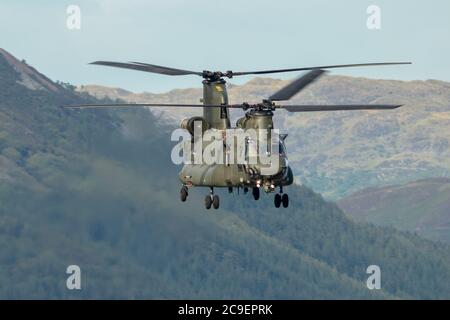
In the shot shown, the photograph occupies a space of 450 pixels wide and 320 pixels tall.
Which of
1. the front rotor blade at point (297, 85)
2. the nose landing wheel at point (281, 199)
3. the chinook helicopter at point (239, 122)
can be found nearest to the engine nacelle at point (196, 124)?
the chinook helicopter at point (239, 122)

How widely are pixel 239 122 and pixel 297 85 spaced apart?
4.99m

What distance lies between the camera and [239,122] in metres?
93.6

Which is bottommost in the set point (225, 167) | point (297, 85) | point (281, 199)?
point (281, 199)

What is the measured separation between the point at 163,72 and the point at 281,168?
11925 millimetres

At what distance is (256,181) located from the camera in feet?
289

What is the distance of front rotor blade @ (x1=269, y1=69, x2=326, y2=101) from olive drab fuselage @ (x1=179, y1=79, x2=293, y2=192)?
2528 mm

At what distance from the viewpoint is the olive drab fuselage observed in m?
88.1

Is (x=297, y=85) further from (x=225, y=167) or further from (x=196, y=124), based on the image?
(x=225, y=167)

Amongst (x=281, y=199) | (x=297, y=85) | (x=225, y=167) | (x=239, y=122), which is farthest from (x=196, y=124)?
(x=281, y=199)
